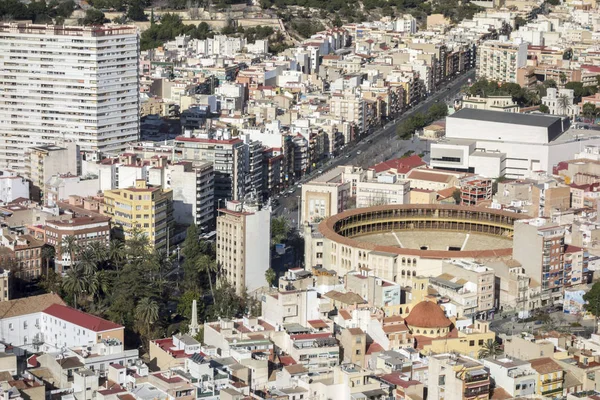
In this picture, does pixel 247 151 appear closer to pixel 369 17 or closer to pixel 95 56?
pixel 95 56

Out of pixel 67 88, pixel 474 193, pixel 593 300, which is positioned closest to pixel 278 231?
pixel 474 193

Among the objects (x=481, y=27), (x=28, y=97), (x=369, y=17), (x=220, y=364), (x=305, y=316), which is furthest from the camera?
(x=369, y=17)

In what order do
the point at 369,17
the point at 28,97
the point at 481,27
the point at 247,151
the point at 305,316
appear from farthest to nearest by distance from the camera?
the point at 369,17 → the point at 481,27 → the point at 28,97 → the point at 247,151 → the point at 305,316

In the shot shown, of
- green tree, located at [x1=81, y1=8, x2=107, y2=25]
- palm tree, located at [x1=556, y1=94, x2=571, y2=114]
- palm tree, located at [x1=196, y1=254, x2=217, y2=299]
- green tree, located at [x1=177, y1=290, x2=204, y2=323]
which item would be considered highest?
green tree, located at [x1=81, y1=8, x2=107, y2=25]

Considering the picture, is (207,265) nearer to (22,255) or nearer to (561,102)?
(22,255)

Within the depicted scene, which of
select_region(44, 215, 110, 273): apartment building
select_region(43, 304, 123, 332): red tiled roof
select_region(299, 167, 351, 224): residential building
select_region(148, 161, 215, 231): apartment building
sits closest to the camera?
select_region(43, 304, 123, 332): red tiled roof

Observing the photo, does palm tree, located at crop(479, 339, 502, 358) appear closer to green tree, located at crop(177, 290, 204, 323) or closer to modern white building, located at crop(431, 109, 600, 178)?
green tree, located at crop(177, 290, 204, 323)

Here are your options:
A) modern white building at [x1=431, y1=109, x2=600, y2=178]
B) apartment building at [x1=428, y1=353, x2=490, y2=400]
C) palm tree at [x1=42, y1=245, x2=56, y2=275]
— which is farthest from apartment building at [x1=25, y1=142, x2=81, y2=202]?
apartment building at [x1=428, y1=353, x2=490, y2=400]

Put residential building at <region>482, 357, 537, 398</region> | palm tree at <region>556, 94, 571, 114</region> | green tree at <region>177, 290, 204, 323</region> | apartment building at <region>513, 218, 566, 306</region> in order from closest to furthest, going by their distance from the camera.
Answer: residential building at <region>482, 357, 537, 398</region> → green tree at <region>177, 290, 204, 323</region> → apartment building at <region>513, 218, 566, 306</region> → palm tree at <region>556, 94, 571, 114</region>

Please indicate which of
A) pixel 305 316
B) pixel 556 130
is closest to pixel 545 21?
pixel 556 130
